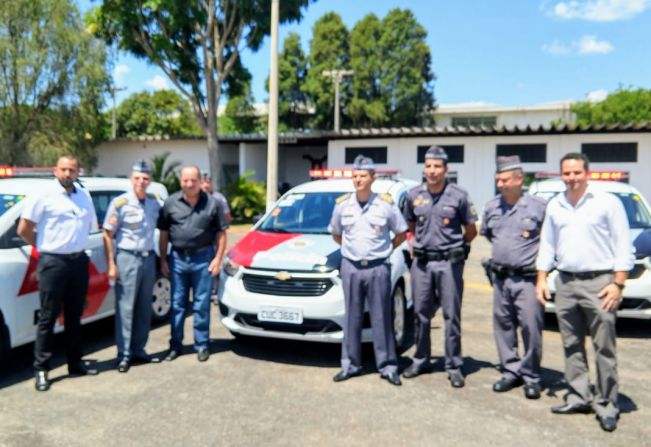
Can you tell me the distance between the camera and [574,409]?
4.20 m

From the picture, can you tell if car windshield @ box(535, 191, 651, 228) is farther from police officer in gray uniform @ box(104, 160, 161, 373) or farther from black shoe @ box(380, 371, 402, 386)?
police officer in gray uniform @ box(104, 160, 161, 373)

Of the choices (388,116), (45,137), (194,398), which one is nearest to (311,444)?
(194,398)

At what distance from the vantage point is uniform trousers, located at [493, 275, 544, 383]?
14.8 feet

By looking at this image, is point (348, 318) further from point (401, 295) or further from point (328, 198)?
point (328, 198)

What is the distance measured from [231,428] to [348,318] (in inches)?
54.9

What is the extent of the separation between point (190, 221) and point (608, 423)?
12.2 feet

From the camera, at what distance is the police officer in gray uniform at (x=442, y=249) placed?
479 centimetres

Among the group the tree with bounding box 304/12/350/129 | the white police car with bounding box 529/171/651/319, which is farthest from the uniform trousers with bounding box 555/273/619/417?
the tree with bounding box 304/12/350/129

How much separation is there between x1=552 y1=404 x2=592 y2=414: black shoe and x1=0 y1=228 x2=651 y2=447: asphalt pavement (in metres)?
0.06

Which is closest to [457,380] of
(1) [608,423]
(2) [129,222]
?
(1) [608,423]

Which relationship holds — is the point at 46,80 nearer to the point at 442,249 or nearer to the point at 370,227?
the point at 370,227

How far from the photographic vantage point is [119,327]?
5.19 meters

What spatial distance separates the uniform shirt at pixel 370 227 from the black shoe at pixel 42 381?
103 inches

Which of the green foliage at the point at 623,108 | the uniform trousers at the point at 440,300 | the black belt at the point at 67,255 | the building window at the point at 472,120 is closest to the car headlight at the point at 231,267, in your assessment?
the black belt at the point at 67,255
